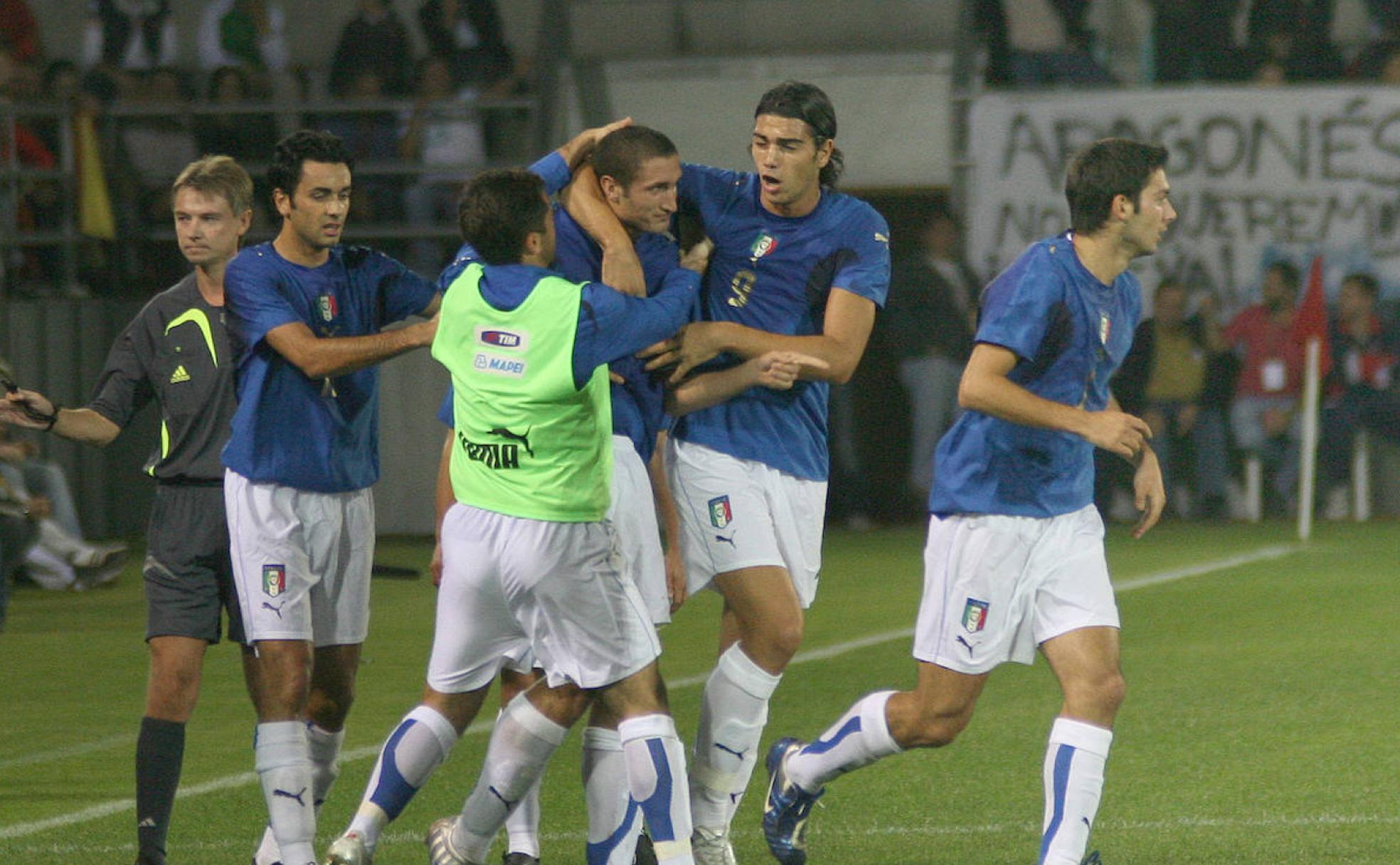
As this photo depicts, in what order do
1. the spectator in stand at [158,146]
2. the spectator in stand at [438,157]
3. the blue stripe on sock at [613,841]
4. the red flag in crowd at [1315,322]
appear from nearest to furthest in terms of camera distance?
the blue stripe on sock at [613,841] < the red flag in crowd at [1315,322] < the spectator in stand at [158,146] < the spectator in stand at [438,157]

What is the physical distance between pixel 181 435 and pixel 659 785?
1785mm

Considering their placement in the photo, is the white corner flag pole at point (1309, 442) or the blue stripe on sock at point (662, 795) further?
the white corner flag pole at point (1309, 442)

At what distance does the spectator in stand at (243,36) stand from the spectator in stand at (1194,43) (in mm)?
7584

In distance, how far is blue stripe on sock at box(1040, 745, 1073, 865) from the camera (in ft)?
17.5

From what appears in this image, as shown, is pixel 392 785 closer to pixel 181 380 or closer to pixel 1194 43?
pixel 181 380

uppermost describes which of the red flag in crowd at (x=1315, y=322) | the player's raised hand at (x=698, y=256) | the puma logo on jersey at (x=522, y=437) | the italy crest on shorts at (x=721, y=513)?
→ the player's raised hand at (x=698, y=256)

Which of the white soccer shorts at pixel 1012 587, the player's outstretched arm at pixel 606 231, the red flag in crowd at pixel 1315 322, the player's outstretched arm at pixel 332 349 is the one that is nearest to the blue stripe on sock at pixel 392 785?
the player's outstretched arm at pixel 332 349

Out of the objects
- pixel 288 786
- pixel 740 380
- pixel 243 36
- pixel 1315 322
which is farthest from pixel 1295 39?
pixel 288 786

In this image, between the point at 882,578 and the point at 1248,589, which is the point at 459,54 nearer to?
the point at 882,578

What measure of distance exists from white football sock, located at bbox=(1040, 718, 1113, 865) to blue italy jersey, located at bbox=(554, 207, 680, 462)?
1.38m

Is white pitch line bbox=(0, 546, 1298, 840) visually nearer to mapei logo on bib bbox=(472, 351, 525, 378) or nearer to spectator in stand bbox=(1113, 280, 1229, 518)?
spectator in stand bbox=(1113, 280, 1229, 518)

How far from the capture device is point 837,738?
598cm

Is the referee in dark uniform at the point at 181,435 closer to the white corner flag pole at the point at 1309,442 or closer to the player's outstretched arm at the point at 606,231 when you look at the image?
the player's outstretched arm at the point at 606,231

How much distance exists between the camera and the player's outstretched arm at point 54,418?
5.92 meters
